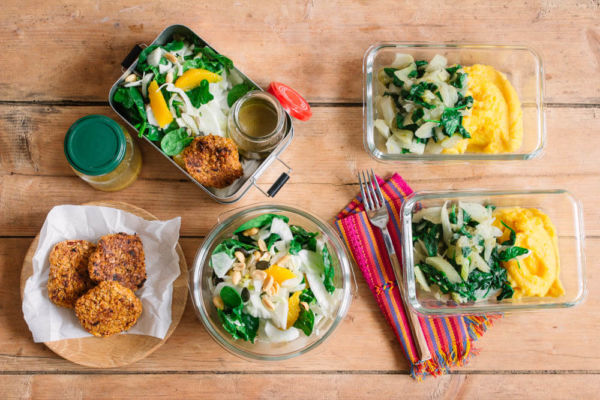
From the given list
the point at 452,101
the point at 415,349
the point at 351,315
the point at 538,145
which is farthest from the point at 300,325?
the point at 538,145

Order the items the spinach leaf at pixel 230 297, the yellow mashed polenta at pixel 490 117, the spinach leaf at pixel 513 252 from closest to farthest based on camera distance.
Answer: the spinach leaf at pixel 230 297, the spinach leaf at pixel 513 252, the yellow mashed polenta at pixel 490 117

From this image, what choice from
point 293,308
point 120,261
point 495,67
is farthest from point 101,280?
point 495,67

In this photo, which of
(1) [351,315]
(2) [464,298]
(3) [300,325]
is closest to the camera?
(3) [300,325]

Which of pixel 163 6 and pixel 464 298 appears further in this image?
pixel 163 6

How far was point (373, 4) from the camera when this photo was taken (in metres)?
1.91

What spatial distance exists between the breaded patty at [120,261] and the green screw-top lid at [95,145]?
0.83 feet

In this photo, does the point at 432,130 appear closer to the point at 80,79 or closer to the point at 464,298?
the point at 464,298

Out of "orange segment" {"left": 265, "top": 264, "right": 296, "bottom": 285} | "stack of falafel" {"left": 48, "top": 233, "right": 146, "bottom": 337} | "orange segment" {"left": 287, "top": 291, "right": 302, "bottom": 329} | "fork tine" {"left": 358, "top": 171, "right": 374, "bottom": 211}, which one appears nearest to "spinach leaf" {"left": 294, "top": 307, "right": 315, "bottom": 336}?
"orange segment" {"left": 287, "top": 291, "right": 302, "bottom": 329}

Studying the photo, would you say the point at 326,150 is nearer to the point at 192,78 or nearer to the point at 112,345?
the point at 192,78

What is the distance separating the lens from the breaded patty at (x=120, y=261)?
1.64 meters

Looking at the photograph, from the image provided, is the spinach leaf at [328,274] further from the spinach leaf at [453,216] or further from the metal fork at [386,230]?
the spinach leaf at [453,216]

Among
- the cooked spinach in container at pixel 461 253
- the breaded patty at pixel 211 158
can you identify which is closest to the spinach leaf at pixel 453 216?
the cooked spinach in container at pixel 461 253

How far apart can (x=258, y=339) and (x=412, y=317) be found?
1.99ft

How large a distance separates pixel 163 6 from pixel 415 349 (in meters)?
1.68
